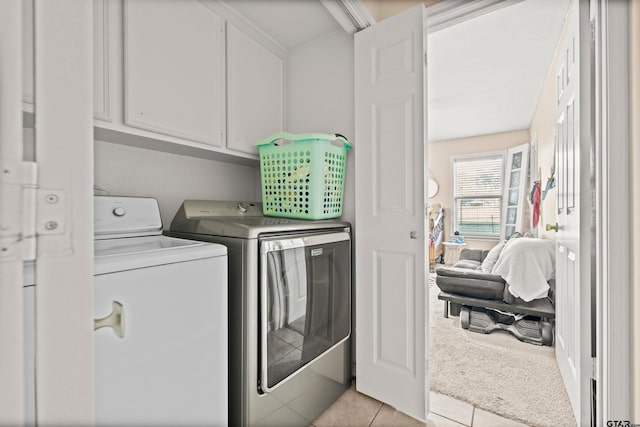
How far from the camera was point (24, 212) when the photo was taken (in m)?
0.45

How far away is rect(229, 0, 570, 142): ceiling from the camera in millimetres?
1747

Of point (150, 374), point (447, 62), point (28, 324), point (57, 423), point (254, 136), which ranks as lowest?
point (150, 374)

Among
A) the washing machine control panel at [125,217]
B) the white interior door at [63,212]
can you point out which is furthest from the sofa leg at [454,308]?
the white interior door at [63,212]

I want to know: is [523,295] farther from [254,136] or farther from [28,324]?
[28,324]

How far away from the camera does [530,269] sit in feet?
8.07

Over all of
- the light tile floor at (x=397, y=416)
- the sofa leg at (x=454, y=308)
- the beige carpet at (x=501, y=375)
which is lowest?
the light tile floor at (x=397, y=416)

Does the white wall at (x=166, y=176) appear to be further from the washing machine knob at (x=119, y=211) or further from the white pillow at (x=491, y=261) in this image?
the white pillow at (x=491, y=261)

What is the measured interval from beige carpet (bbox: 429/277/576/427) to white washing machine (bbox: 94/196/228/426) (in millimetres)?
1425

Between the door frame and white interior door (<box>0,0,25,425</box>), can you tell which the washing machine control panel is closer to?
white interior door (<box>0,0,25,425</box>)

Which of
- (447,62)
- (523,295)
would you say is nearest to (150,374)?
(523,295)

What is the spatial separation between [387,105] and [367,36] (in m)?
0.43

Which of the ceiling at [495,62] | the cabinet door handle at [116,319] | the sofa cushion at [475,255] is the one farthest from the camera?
the sofa cushion at [475,255]

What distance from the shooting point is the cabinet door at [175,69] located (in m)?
1.23

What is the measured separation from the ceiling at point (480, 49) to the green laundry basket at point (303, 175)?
76 centimetres
